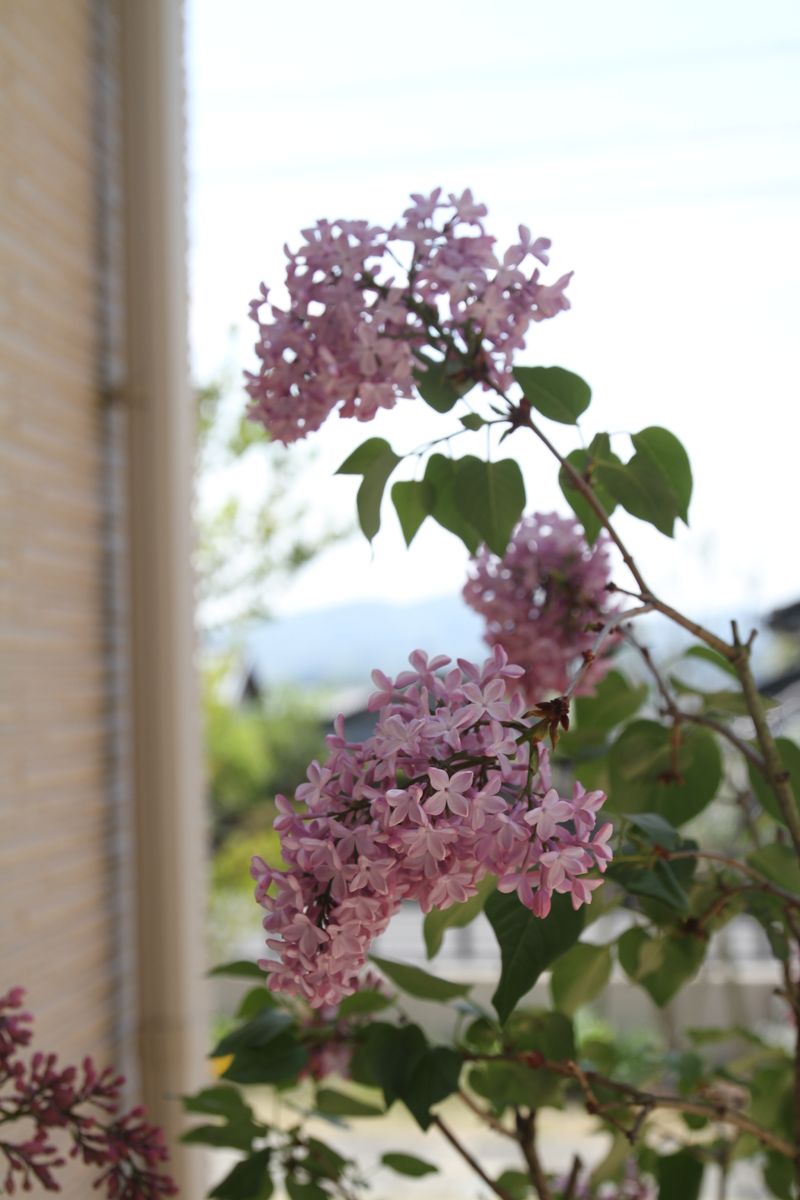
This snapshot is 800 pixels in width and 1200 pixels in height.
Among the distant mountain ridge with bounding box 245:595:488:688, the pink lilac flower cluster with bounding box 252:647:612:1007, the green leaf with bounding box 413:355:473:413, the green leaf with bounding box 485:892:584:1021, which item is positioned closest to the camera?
→ the pink lilac flower cluster with bounding box 252:647:612:1007

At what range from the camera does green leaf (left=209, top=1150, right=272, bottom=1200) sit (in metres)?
0.71

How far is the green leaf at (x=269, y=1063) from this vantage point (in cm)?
68

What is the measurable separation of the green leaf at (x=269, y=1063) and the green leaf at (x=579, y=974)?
0.16 metres

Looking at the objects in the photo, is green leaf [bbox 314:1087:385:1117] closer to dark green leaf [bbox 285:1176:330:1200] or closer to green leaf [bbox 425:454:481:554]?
dark green leaf [bbox 285:1176:330:1200]

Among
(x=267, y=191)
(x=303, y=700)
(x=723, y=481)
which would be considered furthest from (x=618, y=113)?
(x=303, y=700)

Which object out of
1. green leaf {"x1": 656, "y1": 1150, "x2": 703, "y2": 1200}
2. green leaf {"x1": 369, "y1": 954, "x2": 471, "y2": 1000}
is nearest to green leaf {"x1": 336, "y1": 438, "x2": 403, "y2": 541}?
green leaf {"x1": 369, "y1": 954, "x2": 471, "y2": 1000}

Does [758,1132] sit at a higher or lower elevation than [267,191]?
lower

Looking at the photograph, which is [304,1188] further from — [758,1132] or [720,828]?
[720,828]

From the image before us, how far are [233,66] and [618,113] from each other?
3.58 feet

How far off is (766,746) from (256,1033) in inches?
13.2

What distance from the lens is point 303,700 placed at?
6094 mm

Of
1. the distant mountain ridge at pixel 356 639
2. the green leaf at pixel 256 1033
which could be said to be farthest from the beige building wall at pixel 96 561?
the green leaf at pixel 256 1033

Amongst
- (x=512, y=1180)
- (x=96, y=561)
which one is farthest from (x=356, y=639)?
(x=512, y=1180)

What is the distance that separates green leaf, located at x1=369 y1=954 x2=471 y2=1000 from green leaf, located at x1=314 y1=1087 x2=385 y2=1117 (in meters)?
0.11
